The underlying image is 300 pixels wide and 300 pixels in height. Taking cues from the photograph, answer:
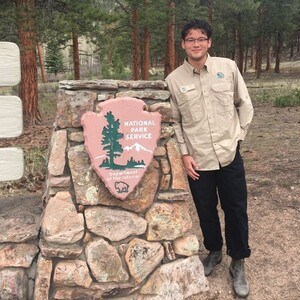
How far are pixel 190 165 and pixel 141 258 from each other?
652mm

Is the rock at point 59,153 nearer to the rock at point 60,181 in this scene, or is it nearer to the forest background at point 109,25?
the rock at point 60,181

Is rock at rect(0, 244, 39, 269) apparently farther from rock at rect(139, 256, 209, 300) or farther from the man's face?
the man's face

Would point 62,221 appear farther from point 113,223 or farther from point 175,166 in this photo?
point 175,166

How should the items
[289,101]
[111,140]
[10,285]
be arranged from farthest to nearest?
[289,101] → [10,285] → [111,140]

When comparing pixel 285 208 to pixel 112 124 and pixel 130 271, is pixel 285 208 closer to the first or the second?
pixel 130 271

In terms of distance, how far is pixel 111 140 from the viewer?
7.98 ft

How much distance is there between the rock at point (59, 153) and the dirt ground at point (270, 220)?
1.21 m

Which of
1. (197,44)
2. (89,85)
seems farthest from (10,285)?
(197,44)

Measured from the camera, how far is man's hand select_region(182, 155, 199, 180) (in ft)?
8.59

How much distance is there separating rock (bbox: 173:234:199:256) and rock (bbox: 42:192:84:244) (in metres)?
0.62

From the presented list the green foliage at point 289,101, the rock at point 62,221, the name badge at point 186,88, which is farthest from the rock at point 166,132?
the green foliage at point 289,101

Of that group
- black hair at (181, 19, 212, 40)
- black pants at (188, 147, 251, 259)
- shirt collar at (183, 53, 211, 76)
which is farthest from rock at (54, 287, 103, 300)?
black hair at (181, 19, 212, 40)

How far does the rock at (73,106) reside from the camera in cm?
244

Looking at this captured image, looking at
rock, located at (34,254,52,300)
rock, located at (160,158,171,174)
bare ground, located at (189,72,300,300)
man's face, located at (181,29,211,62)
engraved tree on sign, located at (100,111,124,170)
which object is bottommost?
bare ground, located at (189,72,300,300)
